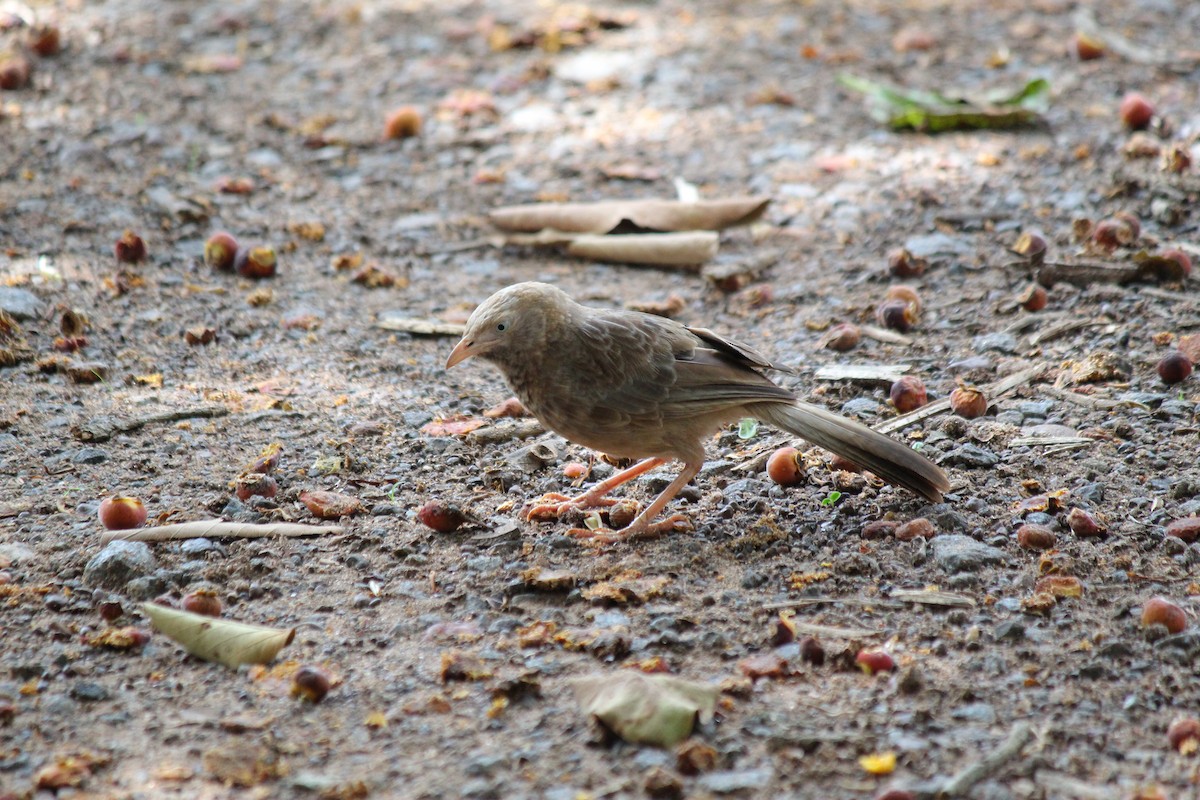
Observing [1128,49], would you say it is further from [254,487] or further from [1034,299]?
[254,487]

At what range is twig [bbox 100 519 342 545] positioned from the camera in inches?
190

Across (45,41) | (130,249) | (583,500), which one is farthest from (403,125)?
(583,500)

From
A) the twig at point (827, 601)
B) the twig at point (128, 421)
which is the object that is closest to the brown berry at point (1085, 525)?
the twig at point (827, 601)

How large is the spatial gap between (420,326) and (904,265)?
2.90m

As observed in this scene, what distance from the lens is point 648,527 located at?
515 cm

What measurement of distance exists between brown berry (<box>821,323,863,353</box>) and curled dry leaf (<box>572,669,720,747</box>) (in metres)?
3.25

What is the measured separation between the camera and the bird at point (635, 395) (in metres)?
5.14

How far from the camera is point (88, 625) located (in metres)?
4.35

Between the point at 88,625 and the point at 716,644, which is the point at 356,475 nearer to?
the point at 88,625

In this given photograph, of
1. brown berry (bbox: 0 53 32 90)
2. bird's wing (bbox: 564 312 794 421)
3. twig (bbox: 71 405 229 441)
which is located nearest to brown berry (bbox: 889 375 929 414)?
bird's wing (bbox: 564 312 794 421)

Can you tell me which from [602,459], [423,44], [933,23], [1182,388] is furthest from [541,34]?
[1182,388]

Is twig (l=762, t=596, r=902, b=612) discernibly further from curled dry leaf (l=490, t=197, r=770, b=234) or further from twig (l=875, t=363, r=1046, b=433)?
curled dry leaf (l=490, t=197, r=770, b=234)

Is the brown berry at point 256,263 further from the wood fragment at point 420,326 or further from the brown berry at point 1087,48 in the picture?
the brown berry at point 1087,48

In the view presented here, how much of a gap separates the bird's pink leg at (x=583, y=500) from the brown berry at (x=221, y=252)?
322 centimetres
